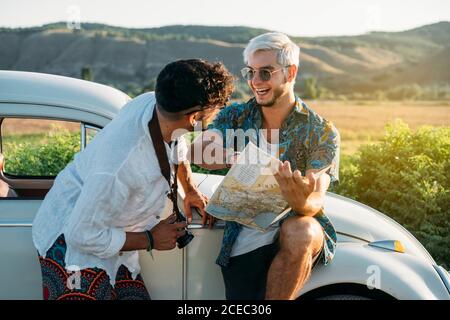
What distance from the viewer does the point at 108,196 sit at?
9.00 ft

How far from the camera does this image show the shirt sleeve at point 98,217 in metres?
2.72

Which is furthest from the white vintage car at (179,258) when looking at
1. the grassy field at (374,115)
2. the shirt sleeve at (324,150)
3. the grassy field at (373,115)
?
the grassy field at (374,115)

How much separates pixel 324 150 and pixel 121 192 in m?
1.14

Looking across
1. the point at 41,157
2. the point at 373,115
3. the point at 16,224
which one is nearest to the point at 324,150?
the point at 16,224

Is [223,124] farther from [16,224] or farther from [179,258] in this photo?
[16,224]

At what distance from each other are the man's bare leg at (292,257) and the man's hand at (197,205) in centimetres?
44

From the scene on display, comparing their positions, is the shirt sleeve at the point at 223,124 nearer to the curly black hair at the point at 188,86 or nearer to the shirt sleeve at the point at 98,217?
the curly black hair at the point at 188,86

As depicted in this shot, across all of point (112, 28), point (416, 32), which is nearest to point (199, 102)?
point (112, 28)

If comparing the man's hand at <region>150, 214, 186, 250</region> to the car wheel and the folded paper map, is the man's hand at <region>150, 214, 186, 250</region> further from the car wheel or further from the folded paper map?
the car wheel

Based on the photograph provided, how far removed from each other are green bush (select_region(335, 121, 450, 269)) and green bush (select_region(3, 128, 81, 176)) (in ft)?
10.3

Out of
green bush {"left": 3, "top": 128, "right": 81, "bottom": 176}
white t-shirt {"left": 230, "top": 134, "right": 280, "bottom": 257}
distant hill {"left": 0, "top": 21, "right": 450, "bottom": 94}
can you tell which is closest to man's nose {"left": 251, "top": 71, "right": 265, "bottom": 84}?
white t-shirt {"left": 230, "top": 134, "right": 280, "bottom": 257}

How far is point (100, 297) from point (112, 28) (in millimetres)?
68017
